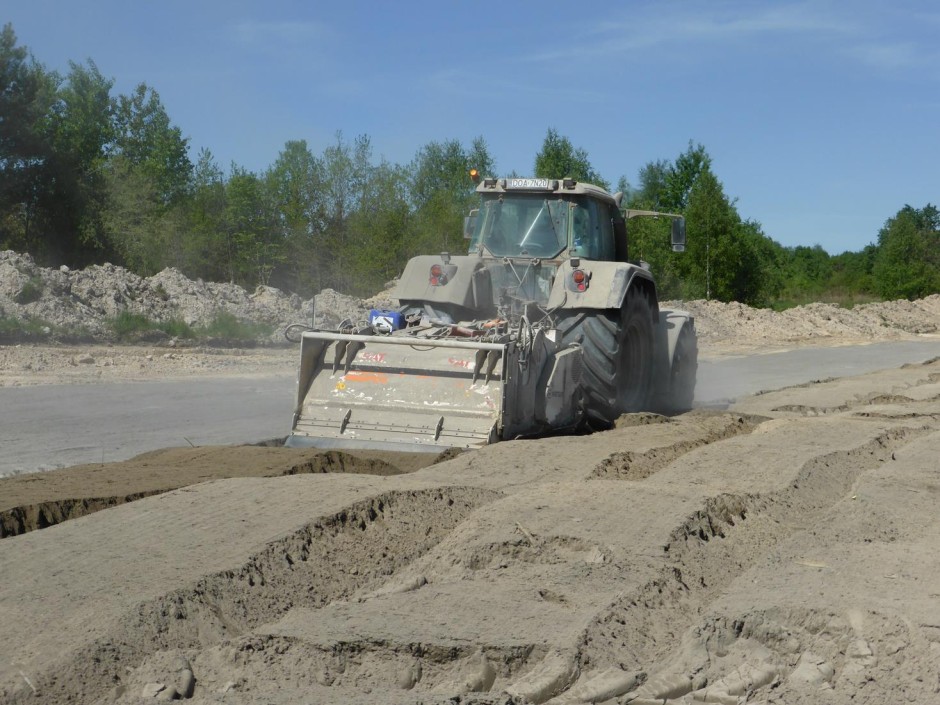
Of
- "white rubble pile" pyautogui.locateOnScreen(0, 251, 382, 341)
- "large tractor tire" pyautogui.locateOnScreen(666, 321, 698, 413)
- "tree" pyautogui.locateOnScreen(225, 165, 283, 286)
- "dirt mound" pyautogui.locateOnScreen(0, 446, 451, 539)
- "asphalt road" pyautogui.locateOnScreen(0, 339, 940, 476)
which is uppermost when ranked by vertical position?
"tree" pyautogui.locateOnScreen(225, 165, 283, 286)

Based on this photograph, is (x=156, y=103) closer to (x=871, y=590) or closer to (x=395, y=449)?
(x=395, y=449)

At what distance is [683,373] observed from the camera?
11.9 metres

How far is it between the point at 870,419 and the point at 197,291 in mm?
17277

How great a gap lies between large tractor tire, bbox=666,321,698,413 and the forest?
66.7ft

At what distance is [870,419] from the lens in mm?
10523

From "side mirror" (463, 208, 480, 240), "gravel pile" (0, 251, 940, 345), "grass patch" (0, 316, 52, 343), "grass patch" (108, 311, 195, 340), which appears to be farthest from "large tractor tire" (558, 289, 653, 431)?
"grass patch" (108, 311, 195, 340)

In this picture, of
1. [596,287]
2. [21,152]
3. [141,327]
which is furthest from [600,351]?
[21,152]

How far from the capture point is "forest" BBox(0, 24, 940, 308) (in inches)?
1372

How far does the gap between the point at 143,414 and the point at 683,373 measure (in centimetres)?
558

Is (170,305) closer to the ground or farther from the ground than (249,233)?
closer to the ground

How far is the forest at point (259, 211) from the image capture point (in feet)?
114

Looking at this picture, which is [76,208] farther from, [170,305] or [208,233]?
[170,305]

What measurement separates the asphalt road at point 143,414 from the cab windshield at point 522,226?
105 inches

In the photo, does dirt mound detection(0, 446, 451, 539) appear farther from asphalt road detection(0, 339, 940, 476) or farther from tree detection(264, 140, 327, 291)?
tree detection(264, 140, 327, 291)
